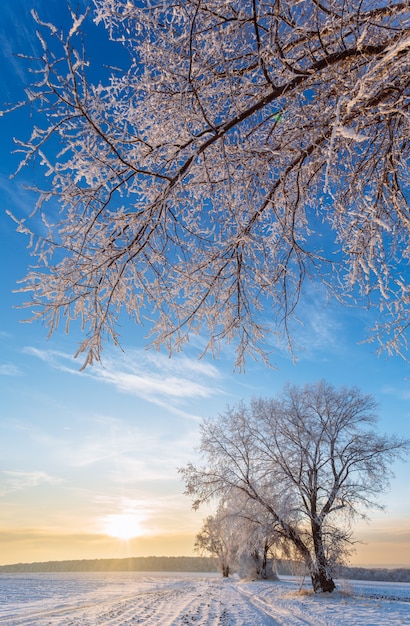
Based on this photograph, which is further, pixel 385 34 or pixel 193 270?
pixel 193 270

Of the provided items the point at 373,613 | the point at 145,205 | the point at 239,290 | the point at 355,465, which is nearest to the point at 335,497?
the point at 355,465

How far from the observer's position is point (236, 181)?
4.13 metres

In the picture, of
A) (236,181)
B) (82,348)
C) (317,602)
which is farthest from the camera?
(317,602)

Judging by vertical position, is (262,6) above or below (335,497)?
above

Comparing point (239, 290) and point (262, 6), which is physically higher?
point (262, 6)

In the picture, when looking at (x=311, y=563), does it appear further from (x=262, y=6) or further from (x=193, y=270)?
(x=262, y=6)

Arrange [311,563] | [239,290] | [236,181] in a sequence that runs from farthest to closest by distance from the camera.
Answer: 1. [311,563]
2. [239,290]
3. [236,181]

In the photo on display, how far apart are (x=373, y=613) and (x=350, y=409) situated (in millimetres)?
9403

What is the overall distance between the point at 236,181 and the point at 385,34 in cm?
166

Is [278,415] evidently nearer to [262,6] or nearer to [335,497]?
[335,497]

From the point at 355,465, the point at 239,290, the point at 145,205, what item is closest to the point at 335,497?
the point at 355,465

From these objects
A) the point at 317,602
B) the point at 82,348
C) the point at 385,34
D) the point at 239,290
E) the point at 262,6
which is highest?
the point at 262,6

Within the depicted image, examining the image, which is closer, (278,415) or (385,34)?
(385,34)

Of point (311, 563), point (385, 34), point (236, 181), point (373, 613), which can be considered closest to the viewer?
point (385, 34)
